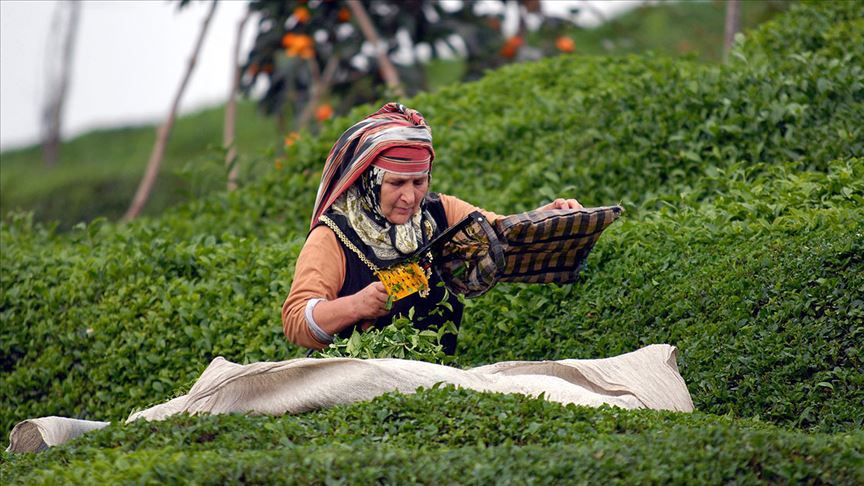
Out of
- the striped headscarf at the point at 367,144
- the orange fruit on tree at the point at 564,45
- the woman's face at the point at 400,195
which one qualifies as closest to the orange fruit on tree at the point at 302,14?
the orange fruit on tree at the point at 564,45

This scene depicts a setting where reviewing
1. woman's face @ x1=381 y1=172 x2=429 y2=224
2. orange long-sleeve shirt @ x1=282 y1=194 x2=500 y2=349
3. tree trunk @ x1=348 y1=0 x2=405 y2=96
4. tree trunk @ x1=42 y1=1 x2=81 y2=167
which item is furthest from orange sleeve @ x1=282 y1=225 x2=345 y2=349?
tree trunk @ x1=42 y1=1 x2=81 y2=167

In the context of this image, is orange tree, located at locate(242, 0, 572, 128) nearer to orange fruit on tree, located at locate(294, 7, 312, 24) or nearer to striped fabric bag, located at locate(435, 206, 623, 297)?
orange fruit on tree, located at locate(294, 7, 312, 24)

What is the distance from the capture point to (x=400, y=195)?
461cm

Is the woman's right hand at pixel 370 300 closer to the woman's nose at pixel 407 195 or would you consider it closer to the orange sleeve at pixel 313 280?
the orange sleeve at pixel 313 280

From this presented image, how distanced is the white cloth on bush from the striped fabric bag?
0.42 metres

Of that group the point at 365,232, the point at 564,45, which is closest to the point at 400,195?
the point at 365,232

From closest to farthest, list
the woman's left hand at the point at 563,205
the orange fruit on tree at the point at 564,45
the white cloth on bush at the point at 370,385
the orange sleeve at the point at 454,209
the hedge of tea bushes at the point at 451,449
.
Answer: the hedge of tea bushes at the point at 451,449, the white cloth on bush at the point at 370,385, the woman's left hand at the point at 563,205, the orange sleeve at the point at 454,209, the orange fruit on tree at the point at 564,45

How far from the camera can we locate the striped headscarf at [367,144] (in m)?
4.57

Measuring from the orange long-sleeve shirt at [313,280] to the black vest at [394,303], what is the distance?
0.13 ft

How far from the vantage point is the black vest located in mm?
4691

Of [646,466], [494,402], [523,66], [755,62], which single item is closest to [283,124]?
[523,66]

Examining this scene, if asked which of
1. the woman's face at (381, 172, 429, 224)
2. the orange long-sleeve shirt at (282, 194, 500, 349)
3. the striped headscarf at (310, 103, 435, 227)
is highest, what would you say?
the striped headscarf at (310, 103, 435, 227)

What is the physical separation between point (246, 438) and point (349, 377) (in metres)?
0.48

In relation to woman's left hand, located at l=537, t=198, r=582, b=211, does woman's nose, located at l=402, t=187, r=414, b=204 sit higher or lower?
higher
